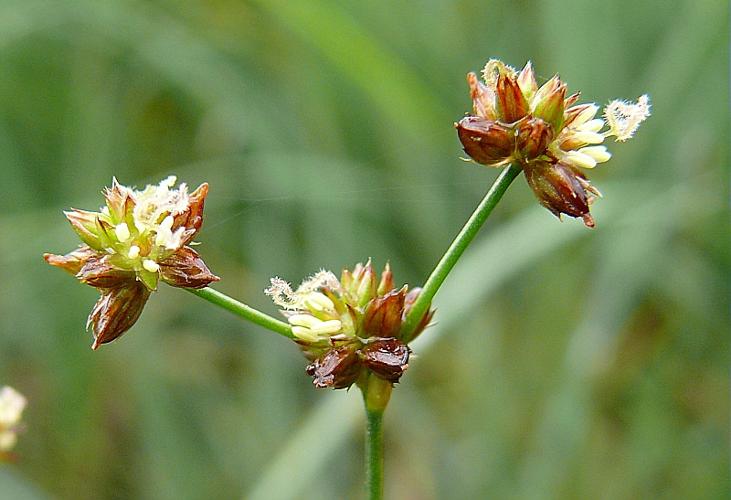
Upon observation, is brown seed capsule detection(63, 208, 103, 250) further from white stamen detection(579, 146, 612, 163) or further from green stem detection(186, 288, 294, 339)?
white stamen detection(579, 146, 612, 163)

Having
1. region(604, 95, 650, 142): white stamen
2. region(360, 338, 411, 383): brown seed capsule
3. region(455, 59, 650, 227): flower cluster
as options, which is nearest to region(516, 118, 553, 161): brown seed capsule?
region(455, 59, 650, 227): flower cluster

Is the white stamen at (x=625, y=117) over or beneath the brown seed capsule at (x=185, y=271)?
over

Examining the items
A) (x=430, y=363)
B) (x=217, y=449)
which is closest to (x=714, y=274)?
(x=430, y=363)

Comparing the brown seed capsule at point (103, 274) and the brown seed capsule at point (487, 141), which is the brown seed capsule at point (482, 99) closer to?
the brown seed capsule at point (487, 141)

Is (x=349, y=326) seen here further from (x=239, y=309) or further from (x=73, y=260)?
(x=73, y=260)

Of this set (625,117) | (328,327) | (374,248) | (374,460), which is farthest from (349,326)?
(374,248)

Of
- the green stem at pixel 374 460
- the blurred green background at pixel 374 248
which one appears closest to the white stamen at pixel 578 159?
the green stem at pixel 374 460

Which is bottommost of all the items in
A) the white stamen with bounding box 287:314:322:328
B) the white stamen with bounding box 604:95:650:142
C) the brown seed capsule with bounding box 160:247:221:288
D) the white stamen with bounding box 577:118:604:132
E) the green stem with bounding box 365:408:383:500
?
the green stem with bounding box 365:408:383:500

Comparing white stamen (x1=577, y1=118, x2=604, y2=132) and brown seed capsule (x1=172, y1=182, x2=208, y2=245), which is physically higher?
white stamen (x1=577, y1=118, x2=604, y2=132)
